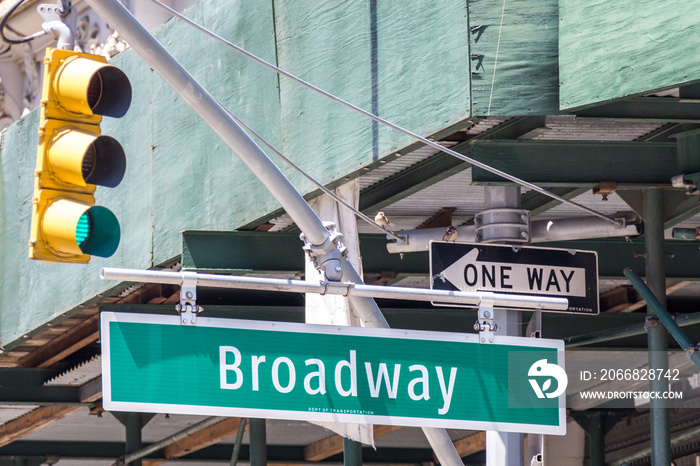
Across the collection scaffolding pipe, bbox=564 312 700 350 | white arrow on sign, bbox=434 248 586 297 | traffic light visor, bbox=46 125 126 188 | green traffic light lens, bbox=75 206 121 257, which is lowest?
green traffic light lens, bbox=75 206 121 257

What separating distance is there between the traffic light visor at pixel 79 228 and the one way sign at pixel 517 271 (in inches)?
110

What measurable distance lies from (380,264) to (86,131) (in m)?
4.99

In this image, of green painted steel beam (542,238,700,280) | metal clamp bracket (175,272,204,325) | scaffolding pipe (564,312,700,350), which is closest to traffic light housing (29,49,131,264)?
metal clamp bracket (175,272,204,325)

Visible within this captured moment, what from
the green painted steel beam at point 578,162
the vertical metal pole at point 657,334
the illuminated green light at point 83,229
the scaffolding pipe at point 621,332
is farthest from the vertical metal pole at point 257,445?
the illuminated green light at point 83,229

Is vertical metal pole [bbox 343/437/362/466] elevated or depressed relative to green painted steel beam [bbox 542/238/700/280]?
depressed

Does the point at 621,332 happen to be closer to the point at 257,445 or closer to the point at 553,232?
the point at 553,232

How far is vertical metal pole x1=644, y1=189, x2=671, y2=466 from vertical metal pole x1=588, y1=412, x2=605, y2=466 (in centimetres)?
700

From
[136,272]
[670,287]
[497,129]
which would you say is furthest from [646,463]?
[136,272]

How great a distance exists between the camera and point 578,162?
30.5 ft

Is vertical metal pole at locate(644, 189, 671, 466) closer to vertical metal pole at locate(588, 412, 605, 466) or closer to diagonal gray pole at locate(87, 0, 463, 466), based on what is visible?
diagonal gray pole at locate(87, 0, 463, 466)

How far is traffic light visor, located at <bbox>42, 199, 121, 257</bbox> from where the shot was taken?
6527 millimetres

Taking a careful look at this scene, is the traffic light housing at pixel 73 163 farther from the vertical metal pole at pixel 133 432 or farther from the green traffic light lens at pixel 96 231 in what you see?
the vertical metal pole at pixel 133 432

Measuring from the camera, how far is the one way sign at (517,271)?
8.85m

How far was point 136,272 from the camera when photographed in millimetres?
6461
